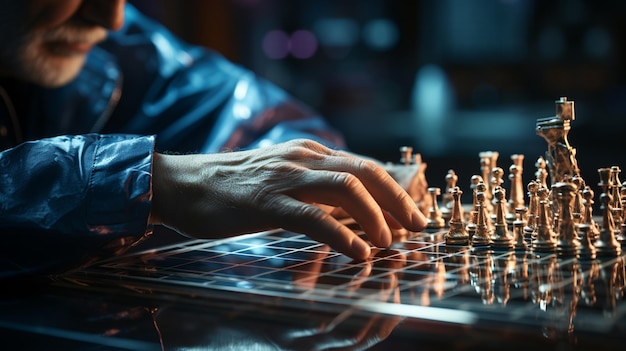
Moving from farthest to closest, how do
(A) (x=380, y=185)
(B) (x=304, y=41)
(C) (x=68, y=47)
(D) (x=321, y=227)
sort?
(B) (x=304, y=41) → (C) (x=68, y=47) → (A) (x=380, y=185) → (D) (x=321, y=227)

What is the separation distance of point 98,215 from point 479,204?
58cm

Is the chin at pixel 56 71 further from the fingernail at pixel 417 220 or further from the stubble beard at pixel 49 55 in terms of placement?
the fingernail at pixel 417 220

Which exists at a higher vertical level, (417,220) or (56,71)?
(56,71)

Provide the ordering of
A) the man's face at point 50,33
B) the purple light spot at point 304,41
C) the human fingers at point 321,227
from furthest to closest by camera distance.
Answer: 1. the purple light spot at point 304,41
2. the man's face at point 50,33
3. the human fingers at point 321,227

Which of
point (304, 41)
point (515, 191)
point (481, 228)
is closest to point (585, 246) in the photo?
point (481, 228)

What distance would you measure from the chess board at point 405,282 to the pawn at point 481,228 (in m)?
0.03

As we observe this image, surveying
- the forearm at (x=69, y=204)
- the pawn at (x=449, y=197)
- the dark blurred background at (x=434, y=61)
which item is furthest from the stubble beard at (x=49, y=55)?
the dark blurred background at (x=434, y=61)

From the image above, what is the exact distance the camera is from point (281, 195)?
1.18 metres

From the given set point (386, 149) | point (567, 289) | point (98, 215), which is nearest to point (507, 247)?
point (567, 289)

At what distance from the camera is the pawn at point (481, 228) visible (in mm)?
1264

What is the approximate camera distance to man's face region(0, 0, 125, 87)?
1.96 metres

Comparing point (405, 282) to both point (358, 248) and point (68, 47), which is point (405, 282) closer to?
point (358, 248)

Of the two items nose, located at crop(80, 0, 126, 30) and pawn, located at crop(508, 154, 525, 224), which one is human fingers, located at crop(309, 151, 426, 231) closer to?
pawn, located at crop(508, 154, 525, 224)

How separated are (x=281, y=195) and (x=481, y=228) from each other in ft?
1.08
